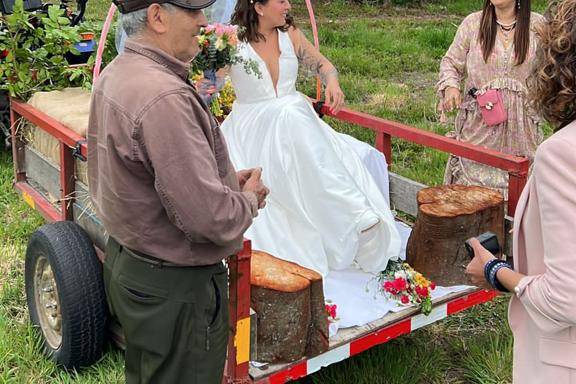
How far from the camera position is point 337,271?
373cm

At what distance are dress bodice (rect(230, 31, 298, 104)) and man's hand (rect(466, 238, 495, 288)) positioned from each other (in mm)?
2116

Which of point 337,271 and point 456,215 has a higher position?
point 456,215

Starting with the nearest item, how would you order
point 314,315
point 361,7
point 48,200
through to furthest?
1. point 314,315
2. point 48,200
3. point 361,7

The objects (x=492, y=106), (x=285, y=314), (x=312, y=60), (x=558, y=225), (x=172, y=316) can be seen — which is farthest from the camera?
(x=312, y=60)

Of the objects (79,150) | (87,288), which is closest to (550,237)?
(87,288)

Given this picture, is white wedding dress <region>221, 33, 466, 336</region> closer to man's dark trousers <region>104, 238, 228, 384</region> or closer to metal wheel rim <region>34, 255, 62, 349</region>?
metal wheel rim <region>34, 255, 62, 349</region>

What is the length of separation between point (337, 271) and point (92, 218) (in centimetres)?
124

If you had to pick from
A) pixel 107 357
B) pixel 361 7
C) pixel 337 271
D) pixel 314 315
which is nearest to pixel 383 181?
pixel 337 271

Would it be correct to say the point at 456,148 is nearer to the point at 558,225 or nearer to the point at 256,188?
the point at 256,188

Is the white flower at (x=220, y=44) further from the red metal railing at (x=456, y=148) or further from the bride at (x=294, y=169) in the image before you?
the red metal railing at (x=456, y=148)

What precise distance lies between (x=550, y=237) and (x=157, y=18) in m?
1.24

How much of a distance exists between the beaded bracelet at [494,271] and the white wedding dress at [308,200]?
1.66 m

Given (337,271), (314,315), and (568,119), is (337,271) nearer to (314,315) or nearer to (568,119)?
(314,315)

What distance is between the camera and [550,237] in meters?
1.64
